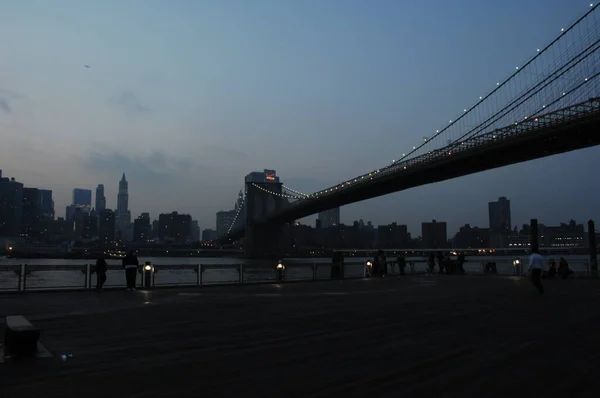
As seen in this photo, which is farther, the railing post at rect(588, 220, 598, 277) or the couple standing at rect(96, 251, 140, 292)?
the railing post at rect(588, 220, 598, 277)

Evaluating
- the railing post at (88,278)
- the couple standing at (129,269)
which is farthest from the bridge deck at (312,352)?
the railing post at (88,278)

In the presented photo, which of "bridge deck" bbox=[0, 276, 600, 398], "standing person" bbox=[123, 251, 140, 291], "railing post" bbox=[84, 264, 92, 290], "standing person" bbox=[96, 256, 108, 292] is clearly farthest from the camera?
"standing person" bbox=[123, 251, 140, 291]

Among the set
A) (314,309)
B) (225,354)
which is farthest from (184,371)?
(314,309)

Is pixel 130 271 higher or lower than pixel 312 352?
higher

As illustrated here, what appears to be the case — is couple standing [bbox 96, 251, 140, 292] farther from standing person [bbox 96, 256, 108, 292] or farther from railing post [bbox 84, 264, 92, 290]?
railing post [bbox 84, 264, 92, 290]

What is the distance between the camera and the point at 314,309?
11.3 meters

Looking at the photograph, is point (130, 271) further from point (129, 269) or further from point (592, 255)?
point (592, 255)

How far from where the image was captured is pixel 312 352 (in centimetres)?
636

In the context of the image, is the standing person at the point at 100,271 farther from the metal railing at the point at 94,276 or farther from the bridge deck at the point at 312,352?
the bridge deck at the point at 312,352

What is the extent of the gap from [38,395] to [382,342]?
4304 mm

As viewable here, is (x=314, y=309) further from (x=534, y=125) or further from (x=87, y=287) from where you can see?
(x=534, y=125)

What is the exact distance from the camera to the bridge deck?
4.70 metres

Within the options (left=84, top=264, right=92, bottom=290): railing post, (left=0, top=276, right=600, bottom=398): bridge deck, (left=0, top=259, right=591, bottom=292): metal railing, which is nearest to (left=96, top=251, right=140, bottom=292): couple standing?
(left=84, top=264, right=92, bottom=290): railing post

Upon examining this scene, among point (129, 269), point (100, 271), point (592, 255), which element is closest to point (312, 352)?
point (100, 271)
